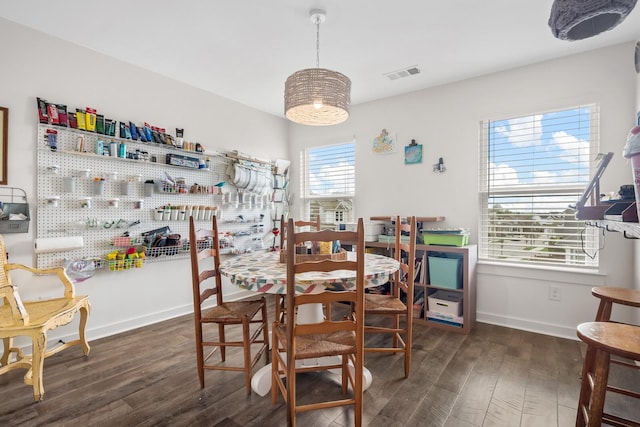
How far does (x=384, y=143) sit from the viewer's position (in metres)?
3.89

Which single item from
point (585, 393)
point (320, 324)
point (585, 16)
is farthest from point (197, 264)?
point (585, 16)

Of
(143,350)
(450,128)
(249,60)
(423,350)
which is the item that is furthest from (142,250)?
(450,128)

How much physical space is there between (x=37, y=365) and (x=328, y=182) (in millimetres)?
3461

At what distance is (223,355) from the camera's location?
235 centimetres

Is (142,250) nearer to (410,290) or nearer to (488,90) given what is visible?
(410,290)

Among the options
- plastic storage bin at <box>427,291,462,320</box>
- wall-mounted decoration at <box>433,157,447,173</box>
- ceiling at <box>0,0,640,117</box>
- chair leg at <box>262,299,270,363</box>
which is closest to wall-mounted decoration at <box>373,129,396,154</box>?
wall-mounted decoration at <box>433,157,447,173</box>

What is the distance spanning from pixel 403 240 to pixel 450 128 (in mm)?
1326

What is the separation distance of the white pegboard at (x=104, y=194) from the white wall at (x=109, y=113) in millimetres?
93

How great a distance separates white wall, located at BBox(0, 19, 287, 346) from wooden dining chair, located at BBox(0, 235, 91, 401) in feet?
1.04

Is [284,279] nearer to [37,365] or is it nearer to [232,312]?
[232,312]

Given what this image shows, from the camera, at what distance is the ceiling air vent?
123 inches

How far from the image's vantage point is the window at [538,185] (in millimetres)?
2803

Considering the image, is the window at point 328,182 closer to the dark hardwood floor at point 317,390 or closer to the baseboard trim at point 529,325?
the baseboard trim at point 529,325

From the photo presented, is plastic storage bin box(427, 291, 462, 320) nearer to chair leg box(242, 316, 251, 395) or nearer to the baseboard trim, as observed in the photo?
the baseboard trim
